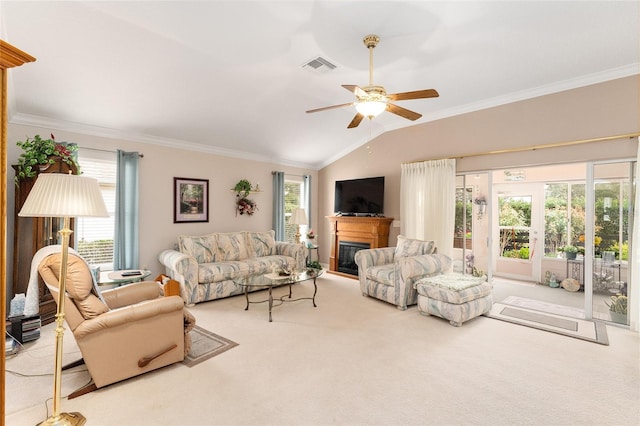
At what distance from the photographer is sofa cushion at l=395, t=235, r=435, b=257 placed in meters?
4.78

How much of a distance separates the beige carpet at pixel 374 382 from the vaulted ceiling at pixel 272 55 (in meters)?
2.91

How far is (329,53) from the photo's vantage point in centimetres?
341

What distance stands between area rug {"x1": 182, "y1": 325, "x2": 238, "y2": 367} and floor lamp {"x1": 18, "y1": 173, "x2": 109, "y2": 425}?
2.98 feet

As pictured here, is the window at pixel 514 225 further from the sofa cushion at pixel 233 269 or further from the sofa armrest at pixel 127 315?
the sofa armrest at pixel 127 315

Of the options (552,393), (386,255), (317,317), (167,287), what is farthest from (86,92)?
(552,393)

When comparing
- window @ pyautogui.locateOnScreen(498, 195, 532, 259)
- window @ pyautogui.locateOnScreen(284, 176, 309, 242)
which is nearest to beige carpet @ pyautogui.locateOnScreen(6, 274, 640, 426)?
window @ pyautogui.locateOnScreen(498, 195, 532, 259)

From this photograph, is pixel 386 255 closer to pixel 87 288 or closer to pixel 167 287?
pixel 167 287

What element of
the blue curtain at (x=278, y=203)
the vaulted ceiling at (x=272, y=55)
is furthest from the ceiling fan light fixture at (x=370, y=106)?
the blue curtain at (x=278, y=203)

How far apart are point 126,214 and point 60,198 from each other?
9.87 feet

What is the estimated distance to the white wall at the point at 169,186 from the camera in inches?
156

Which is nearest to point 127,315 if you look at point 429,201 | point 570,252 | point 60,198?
point 60,198

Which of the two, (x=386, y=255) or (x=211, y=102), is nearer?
(x=211, y=102)

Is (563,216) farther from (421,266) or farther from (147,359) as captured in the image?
(147,359)

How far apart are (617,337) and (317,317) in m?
3.40
